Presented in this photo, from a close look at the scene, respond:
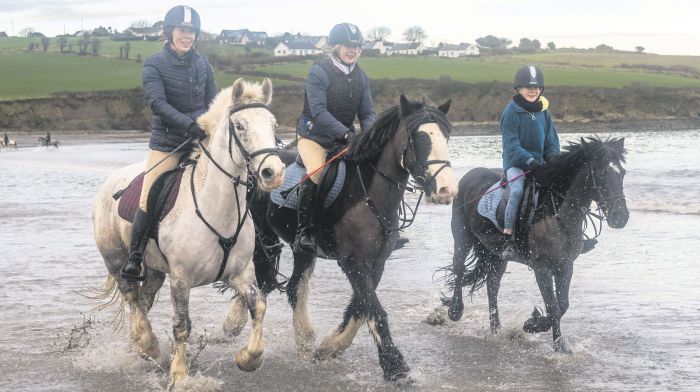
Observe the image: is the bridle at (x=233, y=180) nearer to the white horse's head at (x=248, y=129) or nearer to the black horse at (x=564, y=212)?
the white horse's head at (x=248, y=129)

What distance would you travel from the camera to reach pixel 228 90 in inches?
285

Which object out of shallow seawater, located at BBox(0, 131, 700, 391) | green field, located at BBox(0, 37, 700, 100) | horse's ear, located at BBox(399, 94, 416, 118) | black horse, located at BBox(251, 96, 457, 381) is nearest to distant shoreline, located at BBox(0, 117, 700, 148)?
green field, located at BBox(0, 37, 700, 100)

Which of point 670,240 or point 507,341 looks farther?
point 670,240

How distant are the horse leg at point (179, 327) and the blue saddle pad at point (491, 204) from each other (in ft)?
11.8

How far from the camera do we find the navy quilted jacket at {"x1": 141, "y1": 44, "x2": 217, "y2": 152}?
7895mm

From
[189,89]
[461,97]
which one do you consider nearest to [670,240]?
[189,89]

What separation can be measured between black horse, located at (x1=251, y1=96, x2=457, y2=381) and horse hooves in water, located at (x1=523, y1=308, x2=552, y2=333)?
5.49 feet

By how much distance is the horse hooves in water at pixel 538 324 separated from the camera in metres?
8.48

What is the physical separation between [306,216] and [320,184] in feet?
1.17

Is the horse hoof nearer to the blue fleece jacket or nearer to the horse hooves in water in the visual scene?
the horse hooves in water

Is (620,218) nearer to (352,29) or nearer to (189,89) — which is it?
(352,29)

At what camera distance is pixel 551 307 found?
27.7ft

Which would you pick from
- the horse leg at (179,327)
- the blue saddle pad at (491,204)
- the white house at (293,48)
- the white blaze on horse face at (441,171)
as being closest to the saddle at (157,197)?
the horse leg at (179,327)

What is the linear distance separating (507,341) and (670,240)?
24.2ft
